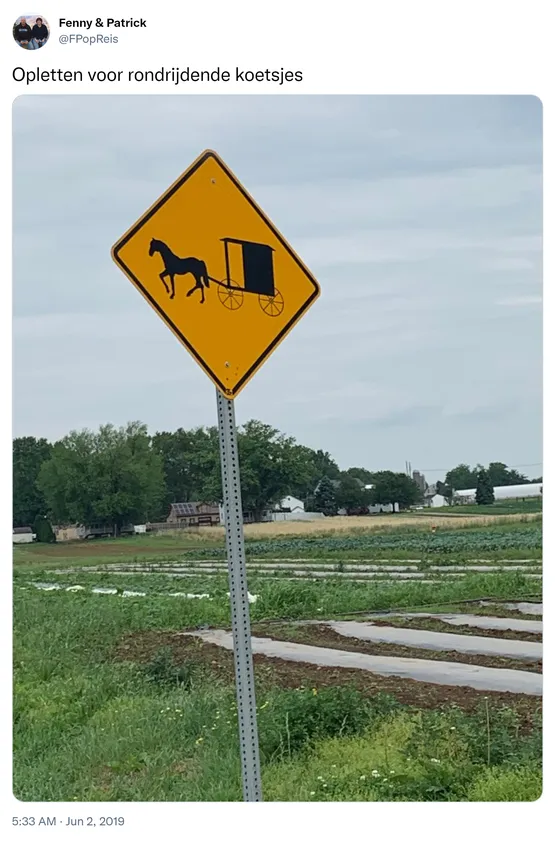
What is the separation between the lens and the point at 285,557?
31734 millimetres

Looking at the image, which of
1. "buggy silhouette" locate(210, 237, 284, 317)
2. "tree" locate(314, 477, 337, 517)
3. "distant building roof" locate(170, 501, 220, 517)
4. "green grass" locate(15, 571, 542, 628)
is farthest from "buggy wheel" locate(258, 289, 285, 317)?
"tree" locate(314, 477, 337, 517)

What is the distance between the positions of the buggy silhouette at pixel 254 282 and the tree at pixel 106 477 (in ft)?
53.9

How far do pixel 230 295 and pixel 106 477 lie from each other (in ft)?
57.4

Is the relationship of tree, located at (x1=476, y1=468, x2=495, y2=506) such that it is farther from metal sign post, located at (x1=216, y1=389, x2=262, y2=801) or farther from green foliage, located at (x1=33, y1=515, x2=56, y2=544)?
metal sign post, located at (x1=216, y1=389, x2=262, y2=801)

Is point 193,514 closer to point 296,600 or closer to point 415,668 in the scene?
point 296,600

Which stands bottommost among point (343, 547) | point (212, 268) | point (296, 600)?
point (343, 547)

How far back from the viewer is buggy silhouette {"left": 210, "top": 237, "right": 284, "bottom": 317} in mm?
3604

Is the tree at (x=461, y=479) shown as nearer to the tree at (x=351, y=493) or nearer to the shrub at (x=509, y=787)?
the tree at (x=351, y=493)

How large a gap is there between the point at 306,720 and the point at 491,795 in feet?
5.46

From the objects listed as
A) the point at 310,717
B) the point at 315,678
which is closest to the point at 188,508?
the point at 315,678

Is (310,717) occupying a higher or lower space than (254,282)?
lower

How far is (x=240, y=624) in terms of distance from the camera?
3547 millimetres

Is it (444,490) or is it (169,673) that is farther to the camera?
(444,490)

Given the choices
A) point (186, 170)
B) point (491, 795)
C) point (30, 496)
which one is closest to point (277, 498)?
point (30, 496)
